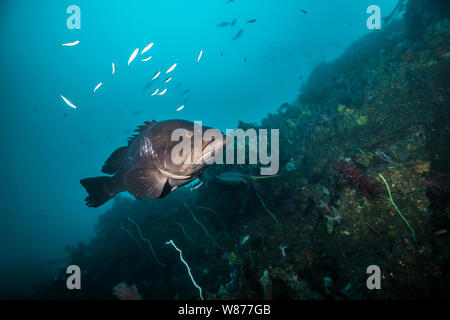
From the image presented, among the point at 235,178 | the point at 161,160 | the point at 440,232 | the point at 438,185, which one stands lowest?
the point at 440,232

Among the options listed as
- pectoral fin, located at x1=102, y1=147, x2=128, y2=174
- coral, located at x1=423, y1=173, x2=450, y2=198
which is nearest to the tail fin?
pectoral fin, located at x1=102, y1=147, x2=128, y2=174

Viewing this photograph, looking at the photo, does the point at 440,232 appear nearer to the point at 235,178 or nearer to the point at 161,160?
the point at 235,178

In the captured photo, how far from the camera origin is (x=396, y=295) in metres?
2.92

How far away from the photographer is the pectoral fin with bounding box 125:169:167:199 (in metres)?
2.63

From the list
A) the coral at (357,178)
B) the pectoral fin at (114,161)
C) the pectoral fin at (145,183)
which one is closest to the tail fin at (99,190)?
the pectoral fin at (114,161)

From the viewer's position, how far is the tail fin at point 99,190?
3578 mm

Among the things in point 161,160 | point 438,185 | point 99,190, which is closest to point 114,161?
point 99,190

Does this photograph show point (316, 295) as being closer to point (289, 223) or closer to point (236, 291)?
point (236, 291)

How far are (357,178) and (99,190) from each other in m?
5.50

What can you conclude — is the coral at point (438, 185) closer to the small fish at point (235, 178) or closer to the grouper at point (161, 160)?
the small fish at point (235, 178)

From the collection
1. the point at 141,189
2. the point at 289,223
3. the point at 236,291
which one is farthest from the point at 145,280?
the point at 141,189

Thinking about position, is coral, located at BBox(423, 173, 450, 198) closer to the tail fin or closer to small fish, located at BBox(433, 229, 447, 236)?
small fish, located at BBox(433, 229, 447, 236)

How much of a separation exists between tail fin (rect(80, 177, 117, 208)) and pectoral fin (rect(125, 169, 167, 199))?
1.19 meters

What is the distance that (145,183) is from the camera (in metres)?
2.69
